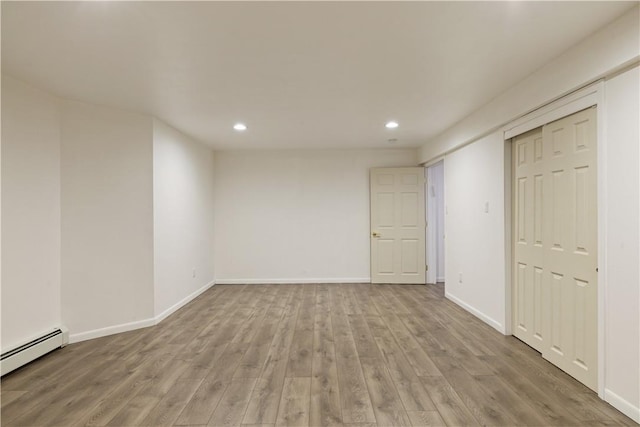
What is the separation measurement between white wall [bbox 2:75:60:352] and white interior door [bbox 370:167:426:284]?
4.63 meters

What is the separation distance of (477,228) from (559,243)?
1.32 meters

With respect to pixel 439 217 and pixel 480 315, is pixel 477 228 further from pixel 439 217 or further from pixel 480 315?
pixel 439 217

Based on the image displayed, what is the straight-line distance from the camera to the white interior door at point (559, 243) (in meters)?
2.38

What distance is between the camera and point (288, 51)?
2.36 meters

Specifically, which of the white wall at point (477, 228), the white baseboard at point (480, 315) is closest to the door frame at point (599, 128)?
the white wall at point (477, 228)

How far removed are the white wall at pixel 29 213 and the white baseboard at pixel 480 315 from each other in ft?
15.3

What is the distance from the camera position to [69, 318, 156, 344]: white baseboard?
3.34 meters

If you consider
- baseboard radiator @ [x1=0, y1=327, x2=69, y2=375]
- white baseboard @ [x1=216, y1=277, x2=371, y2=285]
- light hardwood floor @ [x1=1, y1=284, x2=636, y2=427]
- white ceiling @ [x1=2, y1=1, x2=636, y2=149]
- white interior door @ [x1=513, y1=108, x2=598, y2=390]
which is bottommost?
light hardwood floor @ [x1=1, y1=284, x2=636, y2=427]

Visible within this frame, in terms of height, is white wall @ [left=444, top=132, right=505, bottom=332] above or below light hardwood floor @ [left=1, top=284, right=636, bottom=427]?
above

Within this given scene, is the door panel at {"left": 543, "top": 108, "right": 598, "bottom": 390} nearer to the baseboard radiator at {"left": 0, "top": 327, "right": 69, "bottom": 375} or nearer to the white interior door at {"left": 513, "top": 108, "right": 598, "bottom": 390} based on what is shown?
the white interior door at {"left": 513, "top": 108, "right": 598, "bottom": 390}

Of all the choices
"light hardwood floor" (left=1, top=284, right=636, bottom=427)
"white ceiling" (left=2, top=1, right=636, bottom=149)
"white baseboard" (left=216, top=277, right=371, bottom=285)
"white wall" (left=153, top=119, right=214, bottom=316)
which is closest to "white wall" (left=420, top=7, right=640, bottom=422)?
"white ceiling" (left=2, top=1, right=636, bottom=149)

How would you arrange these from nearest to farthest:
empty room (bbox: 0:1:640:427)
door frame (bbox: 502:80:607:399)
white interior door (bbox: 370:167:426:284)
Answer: empty room (bbox: 0:1:640:427) < door frame (bbox: 502:80:607:399) < white interior door (bbox: 370:167:426:284)

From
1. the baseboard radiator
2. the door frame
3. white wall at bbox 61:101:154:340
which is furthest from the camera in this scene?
white wall at bbox 61:101:154:340

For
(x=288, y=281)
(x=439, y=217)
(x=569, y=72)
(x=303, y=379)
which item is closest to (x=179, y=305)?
(x=288, y=281)
